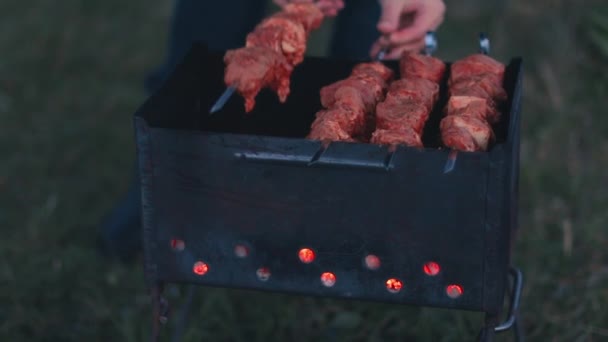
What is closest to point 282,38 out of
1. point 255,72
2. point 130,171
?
point 255,72

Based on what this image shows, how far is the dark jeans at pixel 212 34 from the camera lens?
9.88 ft

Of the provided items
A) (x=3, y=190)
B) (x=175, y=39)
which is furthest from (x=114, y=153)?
(x=175, y=39)

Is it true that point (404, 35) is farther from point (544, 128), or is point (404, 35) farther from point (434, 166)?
point (544, 128)

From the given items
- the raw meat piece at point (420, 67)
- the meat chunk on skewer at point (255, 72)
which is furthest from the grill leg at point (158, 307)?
the raw meat piece at point (420, 67)

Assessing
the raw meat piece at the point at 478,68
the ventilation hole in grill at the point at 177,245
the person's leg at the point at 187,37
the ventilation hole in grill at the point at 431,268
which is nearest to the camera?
the ventilation hole in grill at the point at 431,268

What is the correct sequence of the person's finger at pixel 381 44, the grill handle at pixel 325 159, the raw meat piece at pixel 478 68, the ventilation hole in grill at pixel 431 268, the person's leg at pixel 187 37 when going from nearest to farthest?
the grill handle at pixel 325 159, the ventilation hole in grill at pixel 431 268, the raw meat piece at pixel 478 68, the person's finger at pixel 381 44, the person's leg at pixel 187 37

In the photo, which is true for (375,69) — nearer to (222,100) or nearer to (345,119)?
(345,119)

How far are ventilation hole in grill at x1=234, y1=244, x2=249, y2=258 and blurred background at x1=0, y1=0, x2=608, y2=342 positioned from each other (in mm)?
981

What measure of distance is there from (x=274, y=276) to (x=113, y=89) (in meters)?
2.94

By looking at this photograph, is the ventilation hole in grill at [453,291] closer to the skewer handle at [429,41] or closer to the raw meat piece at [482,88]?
the raw meat piece at [482,88]

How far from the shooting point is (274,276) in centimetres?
200

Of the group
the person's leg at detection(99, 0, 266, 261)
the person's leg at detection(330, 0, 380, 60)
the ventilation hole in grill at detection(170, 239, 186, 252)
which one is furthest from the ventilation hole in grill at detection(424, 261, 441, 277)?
the person's leg at detection(99, 0, 266, 261)

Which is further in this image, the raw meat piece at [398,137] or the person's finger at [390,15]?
the person's finger at [390,15]

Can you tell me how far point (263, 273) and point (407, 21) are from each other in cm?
88
